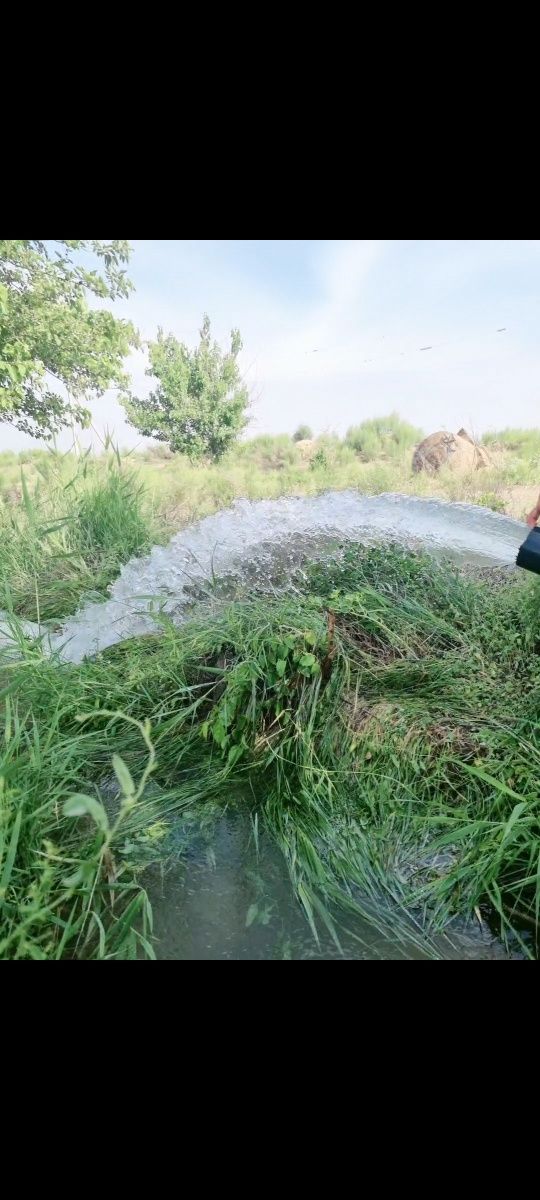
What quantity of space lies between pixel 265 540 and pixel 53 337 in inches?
49.6

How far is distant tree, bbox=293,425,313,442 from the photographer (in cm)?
290

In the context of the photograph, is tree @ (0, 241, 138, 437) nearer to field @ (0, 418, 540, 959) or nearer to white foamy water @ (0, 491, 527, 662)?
field @ (0, 418, 540, 959)

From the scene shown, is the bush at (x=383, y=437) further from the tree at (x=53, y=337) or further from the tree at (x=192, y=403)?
the tree at (x=53, y=337)

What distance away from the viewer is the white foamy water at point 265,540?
267 cm

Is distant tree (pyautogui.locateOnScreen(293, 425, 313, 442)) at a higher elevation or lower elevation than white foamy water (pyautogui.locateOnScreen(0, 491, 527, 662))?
higher

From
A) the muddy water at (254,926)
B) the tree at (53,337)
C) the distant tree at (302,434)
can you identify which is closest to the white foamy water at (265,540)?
the distant tree at (302,434)

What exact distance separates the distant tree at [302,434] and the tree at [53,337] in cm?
77

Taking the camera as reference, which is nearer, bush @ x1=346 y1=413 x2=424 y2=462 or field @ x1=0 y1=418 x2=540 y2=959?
field @ x1=0 y1=418 x2=540 y2=959

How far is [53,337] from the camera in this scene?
9.73 ft

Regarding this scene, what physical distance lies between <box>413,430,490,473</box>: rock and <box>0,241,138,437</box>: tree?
1.29 m

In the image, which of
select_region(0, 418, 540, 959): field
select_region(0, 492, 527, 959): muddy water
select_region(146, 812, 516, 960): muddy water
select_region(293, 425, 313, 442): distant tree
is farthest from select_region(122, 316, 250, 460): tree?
select_region(146, 812, 516, 960): muddy water

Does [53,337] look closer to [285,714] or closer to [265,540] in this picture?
[265,540]

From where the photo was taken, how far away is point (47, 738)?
1.97 metres
